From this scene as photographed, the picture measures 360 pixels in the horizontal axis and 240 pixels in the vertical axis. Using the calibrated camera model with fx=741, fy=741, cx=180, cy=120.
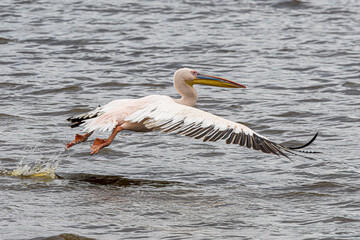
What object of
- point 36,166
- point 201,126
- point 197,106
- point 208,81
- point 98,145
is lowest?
point 197,106

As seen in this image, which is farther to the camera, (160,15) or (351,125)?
(160,15)

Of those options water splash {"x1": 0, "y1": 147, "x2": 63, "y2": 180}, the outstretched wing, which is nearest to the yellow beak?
the outstretched wing

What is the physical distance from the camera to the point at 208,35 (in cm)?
1567

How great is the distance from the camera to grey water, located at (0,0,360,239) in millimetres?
6430

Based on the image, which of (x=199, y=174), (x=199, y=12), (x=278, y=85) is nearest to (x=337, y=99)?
(x=278, y=85)

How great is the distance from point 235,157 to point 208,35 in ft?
24.3

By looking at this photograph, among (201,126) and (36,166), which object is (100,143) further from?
(201,126)

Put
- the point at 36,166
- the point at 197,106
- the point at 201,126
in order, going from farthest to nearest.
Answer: the point at 197,106 < the point at 36,166 < the point at 201,126

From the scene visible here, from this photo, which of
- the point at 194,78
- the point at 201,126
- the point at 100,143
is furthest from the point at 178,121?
the point at 194,78

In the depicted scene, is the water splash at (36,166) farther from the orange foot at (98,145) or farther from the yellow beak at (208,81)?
the yellow beak at (208,81)

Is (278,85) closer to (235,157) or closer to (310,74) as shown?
(310,74)

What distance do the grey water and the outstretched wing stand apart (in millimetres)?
540

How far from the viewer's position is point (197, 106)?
11.1 metres

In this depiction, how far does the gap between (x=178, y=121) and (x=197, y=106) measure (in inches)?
151
